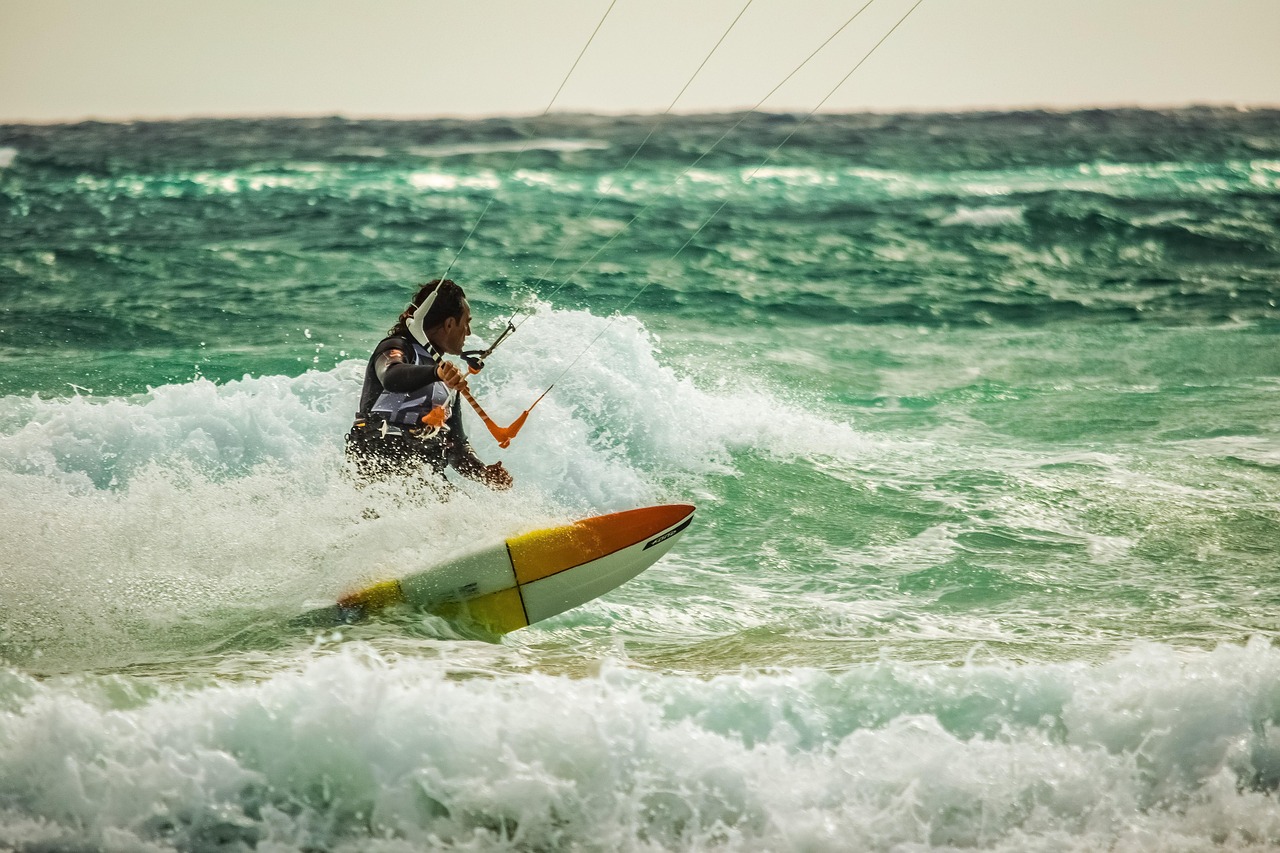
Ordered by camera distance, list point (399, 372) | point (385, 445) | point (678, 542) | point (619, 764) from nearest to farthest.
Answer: point (619, 764), point (399, 372), point (385, 445), point (678, 542)

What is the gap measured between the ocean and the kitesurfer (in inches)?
4.7

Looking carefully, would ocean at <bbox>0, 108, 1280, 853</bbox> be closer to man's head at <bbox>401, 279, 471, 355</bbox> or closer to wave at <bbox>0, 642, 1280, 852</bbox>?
wave at <bbox>0, 642, 1280, 852</bbox>

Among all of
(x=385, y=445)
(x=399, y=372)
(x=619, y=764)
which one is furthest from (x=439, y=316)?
(x=619, y=764)

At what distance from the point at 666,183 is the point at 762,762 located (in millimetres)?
11187

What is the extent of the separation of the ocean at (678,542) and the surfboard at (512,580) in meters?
0.07

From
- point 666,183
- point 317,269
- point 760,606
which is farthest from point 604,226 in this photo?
point 760,606

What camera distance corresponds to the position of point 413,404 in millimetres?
3305

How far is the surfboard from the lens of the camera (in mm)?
3211

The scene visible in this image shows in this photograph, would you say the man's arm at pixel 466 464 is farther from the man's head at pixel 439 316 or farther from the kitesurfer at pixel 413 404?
the man's head at pixel 439 316

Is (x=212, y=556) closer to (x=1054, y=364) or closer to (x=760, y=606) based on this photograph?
(x=760, y=606)

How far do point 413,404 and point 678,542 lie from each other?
1476 mm

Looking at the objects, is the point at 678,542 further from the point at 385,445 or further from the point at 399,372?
the point at 399,372

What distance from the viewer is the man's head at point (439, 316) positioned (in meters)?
3.31

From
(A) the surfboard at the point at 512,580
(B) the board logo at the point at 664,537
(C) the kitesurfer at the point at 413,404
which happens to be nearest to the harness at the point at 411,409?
(C) the kitesurfer at the point at 413,404
